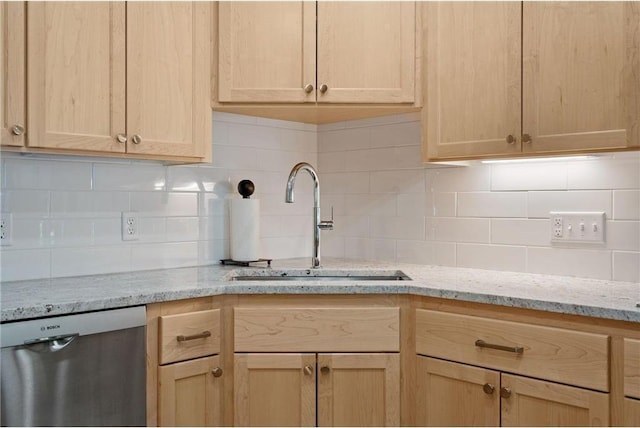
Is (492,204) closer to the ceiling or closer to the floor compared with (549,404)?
closer to the ceiling

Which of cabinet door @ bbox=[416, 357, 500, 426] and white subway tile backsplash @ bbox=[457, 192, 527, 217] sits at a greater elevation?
white subway tile backsplash @ bbox=[457, 192, 527, 217]

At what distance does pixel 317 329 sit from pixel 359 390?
0.25 m

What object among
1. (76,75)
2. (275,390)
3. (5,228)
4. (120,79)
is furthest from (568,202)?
(5,228)

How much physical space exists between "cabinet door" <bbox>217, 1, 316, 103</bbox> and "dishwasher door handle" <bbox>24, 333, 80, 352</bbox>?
110 centimetres

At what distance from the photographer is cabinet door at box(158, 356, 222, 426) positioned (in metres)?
1.97

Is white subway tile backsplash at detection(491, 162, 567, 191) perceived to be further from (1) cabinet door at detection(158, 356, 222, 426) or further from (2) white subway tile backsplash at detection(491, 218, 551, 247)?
(1) cabinet door at detection(158, 356, 222, 426)

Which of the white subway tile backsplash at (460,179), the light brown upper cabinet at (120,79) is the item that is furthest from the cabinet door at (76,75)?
the white subway tile backsplash at (460,179)

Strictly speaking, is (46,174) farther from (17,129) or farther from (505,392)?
(505,392)

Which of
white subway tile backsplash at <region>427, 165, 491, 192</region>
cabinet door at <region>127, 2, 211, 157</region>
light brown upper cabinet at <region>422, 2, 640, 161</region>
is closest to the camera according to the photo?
light brown upper cabinet at <region>422, 2, 640, 161</region>

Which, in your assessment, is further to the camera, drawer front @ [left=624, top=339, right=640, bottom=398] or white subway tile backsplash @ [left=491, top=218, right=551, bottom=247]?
white subway tile backsplash @ [left=491, top=218, right=551, bottom=247]

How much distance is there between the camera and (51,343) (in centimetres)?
172

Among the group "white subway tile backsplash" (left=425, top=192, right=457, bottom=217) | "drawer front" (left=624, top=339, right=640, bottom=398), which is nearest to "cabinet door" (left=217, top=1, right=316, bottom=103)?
"white subway tile backsplash" (left=425, top=192, right=457, bottom=217)

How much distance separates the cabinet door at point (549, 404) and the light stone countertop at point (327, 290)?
222 mm

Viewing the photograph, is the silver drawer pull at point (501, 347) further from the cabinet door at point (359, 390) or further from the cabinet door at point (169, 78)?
the cabinet door at point (169, 78)
